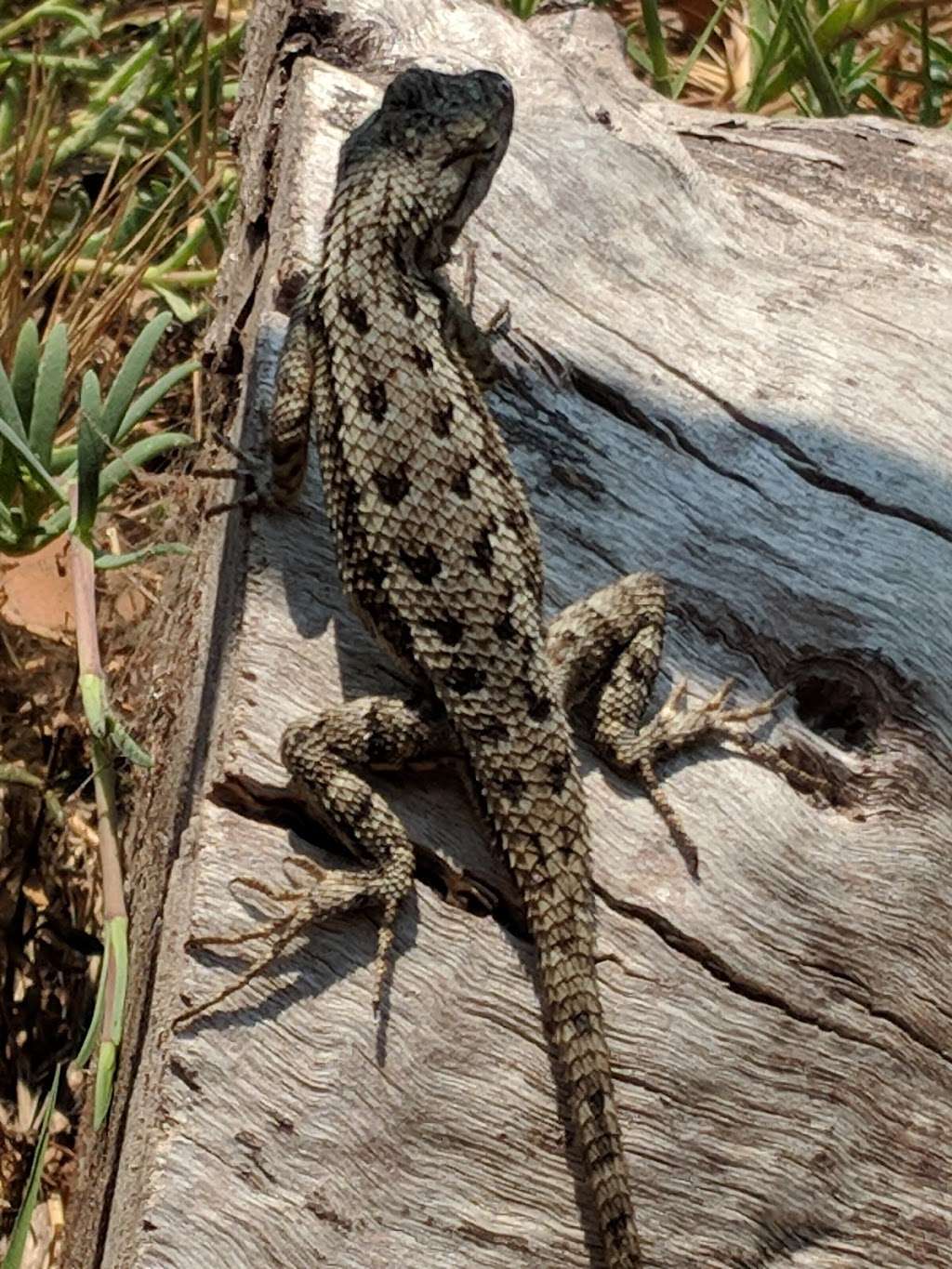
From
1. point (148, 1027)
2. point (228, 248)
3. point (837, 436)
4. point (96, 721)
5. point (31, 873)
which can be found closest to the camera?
point (148, 1027)

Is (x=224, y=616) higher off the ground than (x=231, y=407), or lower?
lower

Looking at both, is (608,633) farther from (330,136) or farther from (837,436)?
(330,136)

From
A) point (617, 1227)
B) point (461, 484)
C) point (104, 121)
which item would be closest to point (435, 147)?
point (461, 484)

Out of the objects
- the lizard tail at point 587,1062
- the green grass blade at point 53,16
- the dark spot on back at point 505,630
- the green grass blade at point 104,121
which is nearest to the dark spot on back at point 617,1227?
the lizard tail at point 587,1062

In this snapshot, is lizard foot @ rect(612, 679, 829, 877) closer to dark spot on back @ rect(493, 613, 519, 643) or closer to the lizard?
the lizard

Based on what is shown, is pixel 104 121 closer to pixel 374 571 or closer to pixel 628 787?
pixel 374 571

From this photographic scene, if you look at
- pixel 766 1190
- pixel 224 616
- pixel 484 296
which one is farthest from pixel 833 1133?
pixel 484 296

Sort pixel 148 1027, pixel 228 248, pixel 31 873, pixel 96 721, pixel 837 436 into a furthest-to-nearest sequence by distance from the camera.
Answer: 1. pixel 31 873
2. pixel 228 248
3. pixel 837 436
4. pixel 96 721
5. pixel 148 1027
